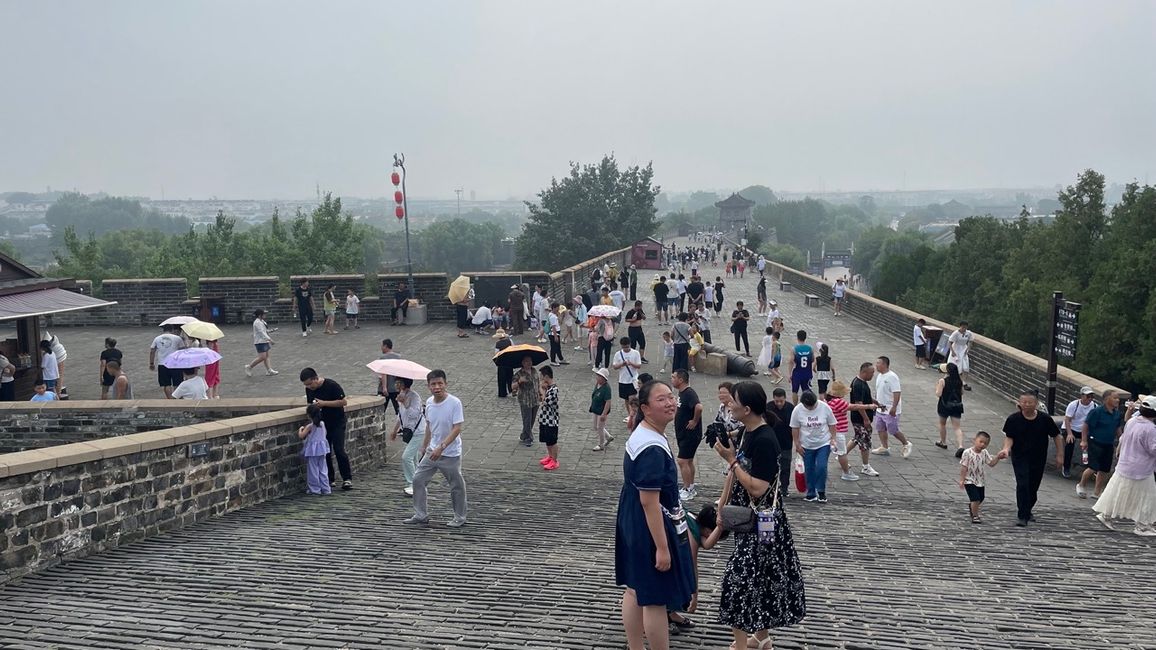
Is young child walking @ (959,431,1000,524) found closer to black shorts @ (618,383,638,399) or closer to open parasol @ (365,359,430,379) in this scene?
black shorts @ (618,383,638,399)

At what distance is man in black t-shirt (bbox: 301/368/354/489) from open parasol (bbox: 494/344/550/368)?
11.4 ft

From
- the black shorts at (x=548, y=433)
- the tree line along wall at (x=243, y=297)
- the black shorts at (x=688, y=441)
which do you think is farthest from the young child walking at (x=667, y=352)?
the black shorts at (x=688, y=441)

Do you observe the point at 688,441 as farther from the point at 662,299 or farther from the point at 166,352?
the point at 662,299

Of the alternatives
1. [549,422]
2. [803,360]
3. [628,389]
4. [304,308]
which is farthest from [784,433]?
[304,308]

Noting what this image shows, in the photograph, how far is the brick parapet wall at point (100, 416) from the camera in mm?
10188

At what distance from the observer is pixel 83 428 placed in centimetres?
1062

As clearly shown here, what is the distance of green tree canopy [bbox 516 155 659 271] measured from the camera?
221ft

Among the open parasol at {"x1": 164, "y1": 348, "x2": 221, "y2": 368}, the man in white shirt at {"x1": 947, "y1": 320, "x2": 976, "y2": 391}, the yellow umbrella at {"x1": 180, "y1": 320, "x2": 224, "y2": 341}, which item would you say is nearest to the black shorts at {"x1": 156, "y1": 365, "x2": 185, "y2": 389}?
the yellow umbrella at {"x1": 180, "y1": 320, "x2": 224, "y2": 341}

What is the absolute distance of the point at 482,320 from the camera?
22.4 m

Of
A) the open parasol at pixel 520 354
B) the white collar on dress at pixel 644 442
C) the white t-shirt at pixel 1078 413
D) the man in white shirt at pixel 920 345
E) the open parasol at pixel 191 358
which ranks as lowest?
the man in white shirt at pixel 920 345

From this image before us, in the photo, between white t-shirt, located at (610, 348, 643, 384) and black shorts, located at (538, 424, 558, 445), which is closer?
black shorts, located at (538, 424, 558, 445)

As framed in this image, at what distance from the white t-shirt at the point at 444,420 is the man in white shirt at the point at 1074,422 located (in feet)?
25.1

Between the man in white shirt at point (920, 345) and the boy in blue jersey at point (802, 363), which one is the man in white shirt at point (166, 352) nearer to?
the boy in blue jersey at point (802, 363)

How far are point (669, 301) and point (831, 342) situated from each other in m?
4.47
